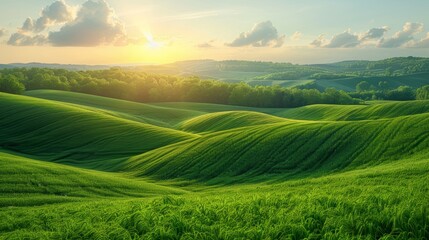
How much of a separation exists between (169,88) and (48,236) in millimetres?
145044

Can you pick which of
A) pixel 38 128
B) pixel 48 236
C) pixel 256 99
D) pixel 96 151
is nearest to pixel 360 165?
pixel 48 236

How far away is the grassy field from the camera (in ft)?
42.3

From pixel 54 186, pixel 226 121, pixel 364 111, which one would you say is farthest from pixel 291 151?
pixel 364 111

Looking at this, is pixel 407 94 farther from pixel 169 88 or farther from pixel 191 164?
pixel 191 164

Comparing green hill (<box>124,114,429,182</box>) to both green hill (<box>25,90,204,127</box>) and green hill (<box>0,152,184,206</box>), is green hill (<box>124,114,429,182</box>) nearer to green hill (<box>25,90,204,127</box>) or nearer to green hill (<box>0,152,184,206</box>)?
green hill (<box>0,152,184,206</box>)

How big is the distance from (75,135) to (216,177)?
37582mm

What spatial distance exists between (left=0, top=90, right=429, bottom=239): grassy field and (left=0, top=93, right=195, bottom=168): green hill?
0.21 m

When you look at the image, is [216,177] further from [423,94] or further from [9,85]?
[423,94]

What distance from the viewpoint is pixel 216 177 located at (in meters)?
37.5

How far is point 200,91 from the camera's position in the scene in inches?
6176

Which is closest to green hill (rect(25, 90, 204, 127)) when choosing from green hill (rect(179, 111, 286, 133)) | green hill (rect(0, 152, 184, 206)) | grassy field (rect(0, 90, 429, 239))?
green hill (rect(179, 111, 286, 133))

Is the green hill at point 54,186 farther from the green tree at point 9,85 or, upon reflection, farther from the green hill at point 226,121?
the green tree at point 9,85

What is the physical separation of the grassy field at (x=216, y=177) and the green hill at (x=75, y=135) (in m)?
0.21

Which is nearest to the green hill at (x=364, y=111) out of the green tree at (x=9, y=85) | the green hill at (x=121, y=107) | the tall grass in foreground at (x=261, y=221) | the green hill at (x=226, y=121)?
the green hill at (x=226, y=121)
